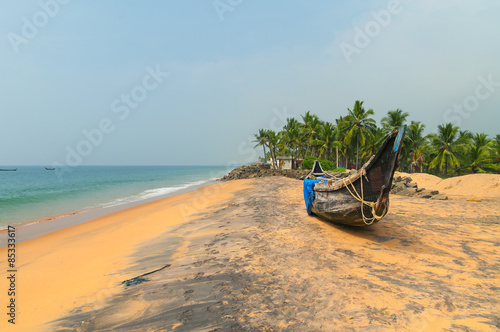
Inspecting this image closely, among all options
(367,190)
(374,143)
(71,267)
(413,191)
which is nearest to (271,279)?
(367,190)

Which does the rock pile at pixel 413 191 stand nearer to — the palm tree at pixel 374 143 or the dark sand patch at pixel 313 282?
the dark sand patch at pixel 313 282

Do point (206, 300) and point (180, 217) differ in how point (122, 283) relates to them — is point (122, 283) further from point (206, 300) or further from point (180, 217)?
point (180, 217)

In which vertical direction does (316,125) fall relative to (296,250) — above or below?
above

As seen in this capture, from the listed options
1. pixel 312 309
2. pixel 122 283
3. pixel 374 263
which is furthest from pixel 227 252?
pixel 374 263

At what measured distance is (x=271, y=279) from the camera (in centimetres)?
436

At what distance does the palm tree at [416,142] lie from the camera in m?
36.0

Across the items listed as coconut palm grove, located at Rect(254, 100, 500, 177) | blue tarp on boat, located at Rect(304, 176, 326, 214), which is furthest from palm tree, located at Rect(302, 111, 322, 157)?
blue tarp on boat, located at Rect(304, 176, 326, 214)

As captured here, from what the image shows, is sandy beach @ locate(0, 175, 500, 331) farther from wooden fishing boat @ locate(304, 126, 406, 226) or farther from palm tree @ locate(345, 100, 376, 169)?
palm tree @ locate(345, 100, 376, 169)

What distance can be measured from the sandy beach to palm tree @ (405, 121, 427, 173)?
106ft

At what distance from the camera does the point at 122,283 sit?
4668mm

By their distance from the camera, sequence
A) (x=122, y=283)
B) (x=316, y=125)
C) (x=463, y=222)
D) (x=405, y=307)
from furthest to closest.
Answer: (x=316, y=125), (x=463, y=222), (x=122, y=283), (x=405, y=307)

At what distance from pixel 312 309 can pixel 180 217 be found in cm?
878

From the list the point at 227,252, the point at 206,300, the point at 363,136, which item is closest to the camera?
the point at 206,300

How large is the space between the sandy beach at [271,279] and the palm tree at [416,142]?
3244cm
